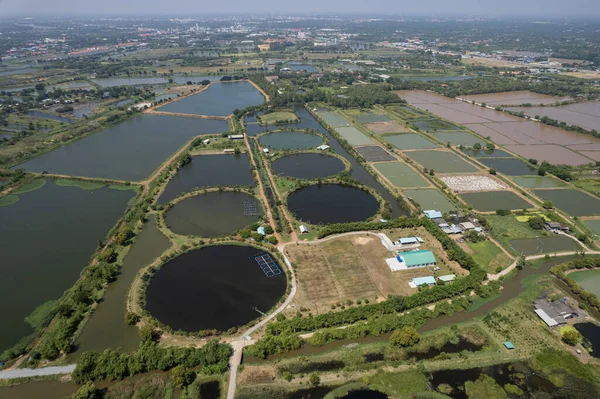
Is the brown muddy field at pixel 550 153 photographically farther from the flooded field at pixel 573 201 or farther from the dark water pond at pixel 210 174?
the dark water pond at pixel 210 174

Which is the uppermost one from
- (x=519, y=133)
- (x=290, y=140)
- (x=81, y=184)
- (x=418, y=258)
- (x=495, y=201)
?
(x=519, y=133)

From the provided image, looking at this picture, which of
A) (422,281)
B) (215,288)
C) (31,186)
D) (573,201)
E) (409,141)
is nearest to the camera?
(215,288)

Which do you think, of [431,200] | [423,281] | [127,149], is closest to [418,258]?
[423,281]

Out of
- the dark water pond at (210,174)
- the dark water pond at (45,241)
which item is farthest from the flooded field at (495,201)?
the dark water pond at (45,241)

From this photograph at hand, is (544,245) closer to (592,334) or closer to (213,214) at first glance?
(592,334)

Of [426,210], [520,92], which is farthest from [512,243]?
[520,92]

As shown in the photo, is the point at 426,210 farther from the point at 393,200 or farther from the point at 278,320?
the point at 278,320
